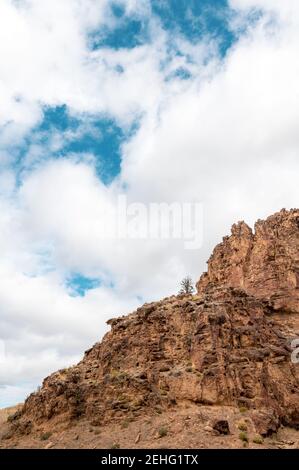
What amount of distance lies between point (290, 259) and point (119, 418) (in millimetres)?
25967

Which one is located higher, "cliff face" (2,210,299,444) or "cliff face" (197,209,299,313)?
"cliff face" (197,209,299,313)

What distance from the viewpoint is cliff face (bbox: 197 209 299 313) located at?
4369 cm

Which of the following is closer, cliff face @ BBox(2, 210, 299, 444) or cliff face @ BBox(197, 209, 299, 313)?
cliff face @ BBox(2, 210, 299, 444)

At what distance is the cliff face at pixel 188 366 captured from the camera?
30156 millimetres

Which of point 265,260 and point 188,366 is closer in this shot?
point 188,366

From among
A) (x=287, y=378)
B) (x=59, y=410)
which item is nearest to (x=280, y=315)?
(x=287, y=378)

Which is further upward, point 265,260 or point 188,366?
point 265,260

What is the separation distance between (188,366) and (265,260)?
19641 millimetres

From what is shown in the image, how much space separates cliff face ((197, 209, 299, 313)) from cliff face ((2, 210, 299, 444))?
44cm

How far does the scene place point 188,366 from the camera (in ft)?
105

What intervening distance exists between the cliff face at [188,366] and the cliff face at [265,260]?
44cm

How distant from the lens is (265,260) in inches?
1839
